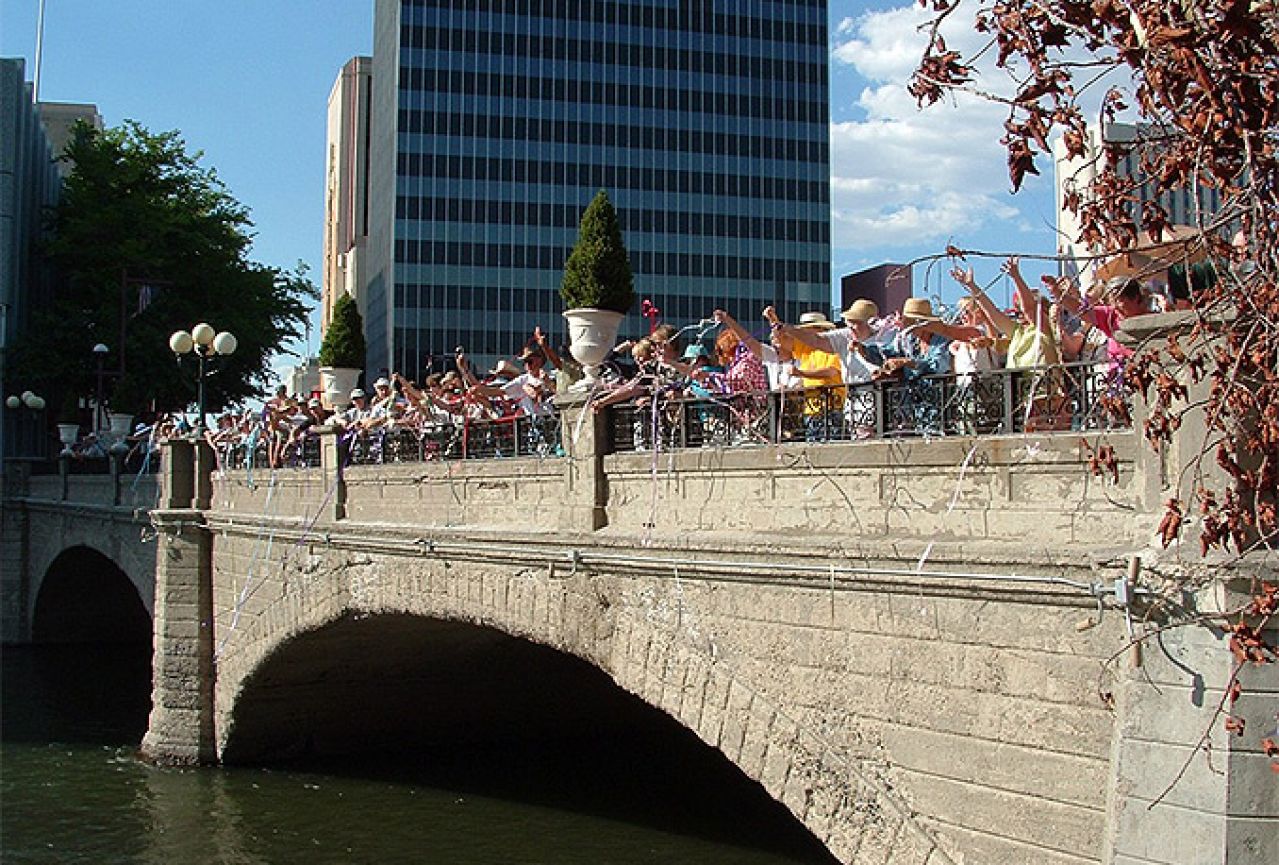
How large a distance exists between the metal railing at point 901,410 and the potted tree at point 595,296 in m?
0.68

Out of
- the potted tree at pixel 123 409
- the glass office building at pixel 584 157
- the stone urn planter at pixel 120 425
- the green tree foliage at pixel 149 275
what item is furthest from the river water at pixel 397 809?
the glass office building at pixel 584 157

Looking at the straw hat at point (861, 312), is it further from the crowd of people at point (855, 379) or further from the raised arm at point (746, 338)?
the raised arm at point (746, 338)

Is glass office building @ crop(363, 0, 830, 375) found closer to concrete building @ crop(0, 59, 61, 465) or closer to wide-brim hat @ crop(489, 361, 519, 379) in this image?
concrete building @ crop(0, 59, 61, 465)

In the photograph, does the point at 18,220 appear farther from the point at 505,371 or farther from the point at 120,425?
the point at 505,371

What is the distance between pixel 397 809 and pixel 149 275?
2390 cm

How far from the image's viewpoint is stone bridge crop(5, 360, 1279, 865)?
5926 mm

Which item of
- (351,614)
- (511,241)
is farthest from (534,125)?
(351,614)

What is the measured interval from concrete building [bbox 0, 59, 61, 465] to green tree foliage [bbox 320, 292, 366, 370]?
1958 cm

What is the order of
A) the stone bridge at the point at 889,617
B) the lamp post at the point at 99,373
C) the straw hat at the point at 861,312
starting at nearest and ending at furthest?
the stone bridge at the point at 889,617, the straw hat at the point at 861,312, the lamp post at the point at 99,373

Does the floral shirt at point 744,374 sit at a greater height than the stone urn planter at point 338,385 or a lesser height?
lesser

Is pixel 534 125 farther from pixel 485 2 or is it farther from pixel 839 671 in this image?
pixel 839 671

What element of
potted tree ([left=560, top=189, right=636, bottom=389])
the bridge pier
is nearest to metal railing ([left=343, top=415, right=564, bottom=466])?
potted tree ([left=560, top=189, right=636, bottom=389])

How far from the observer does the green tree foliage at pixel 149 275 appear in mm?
35156

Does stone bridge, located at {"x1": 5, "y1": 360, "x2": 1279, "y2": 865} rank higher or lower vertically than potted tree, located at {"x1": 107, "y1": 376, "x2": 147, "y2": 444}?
lower
